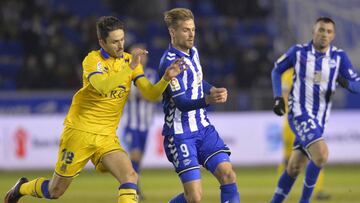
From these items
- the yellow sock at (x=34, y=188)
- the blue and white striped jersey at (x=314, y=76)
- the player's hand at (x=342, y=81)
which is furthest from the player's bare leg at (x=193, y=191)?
the player's hand at (x=342, y=81)

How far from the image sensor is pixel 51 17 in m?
22.3

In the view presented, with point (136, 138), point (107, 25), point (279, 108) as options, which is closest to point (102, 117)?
point (107, 25)

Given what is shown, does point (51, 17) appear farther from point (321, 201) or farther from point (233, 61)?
point (321, 201)

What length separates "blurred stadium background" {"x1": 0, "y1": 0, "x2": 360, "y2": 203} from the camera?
17.7 metres

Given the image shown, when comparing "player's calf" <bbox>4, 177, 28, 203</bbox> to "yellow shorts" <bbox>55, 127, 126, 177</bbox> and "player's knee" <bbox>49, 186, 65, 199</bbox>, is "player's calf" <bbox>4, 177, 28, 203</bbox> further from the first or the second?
"yellow shorts" <bbox>55, 127, 126, 177</bbox>

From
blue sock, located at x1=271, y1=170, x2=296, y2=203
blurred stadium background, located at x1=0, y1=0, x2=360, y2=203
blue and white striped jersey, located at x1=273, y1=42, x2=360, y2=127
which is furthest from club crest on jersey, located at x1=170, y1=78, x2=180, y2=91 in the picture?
blurred stadium background, located at x1=0, y1=0, x2=360, y2=203

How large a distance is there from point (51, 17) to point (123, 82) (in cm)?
1489

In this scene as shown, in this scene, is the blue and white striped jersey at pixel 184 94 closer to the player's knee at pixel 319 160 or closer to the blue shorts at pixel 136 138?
the player's knee at pixel 319 160

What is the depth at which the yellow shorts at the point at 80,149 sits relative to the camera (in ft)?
27.3

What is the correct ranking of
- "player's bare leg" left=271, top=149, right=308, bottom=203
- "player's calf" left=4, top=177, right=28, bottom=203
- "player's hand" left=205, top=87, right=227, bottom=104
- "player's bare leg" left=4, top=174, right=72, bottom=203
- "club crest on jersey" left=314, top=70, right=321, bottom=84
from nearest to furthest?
"player's hand" left=205, top=87, right=227, bottom=104, "player's bare leg" left=4, top=174, right=72, bottom=203, "player's calf" left=4, top=177, right=28, bottom=203, "player's bare leg" left=271, top=149, right=308, bottom=203, "club crest on jersey" left=314, top=70, right=321, bottom=84

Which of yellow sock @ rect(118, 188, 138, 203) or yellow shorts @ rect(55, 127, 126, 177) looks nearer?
yellow sock @ rect(118, 188, 138, 203)

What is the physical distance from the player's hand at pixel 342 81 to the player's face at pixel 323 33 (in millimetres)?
381

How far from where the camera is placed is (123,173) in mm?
8102

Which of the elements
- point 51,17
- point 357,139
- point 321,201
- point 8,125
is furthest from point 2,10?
point 321,201
